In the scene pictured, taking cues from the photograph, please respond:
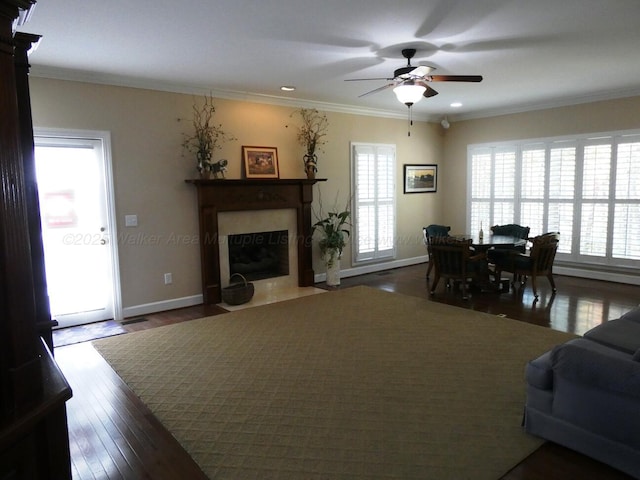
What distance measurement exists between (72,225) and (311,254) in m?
3.28

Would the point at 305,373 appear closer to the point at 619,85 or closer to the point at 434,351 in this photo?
the point at 434,351

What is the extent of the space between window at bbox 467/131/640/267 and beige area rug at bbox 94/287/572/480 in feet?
10.0

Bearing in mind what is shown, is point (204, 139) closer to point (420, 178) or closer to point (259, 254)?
point (259, 254)

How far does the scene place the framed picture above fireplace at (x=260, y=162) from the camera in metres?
5.97

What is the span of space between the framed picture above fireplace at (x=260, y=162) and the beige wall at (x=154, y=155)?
0.10m

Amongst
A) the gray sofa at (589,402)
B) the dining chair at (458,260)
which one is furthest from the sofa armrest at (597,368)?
the dining chair at (458,260)

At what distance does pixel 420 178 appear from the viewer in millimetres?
8258

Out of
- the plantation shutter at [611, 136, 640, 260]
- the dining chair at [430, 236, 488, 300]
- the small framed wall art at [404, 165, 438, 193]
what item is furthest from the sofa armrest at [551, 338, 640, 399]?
the small framed wall art at [404, 165, 438, 193]

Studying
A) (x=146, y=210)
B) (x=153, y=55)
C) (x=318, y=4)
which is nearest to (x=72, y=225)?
(x=146, y=210)

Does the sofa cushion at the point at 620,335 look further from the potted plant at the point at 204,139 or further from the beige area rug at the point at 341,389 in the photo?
the potted plant at the point at 204,139

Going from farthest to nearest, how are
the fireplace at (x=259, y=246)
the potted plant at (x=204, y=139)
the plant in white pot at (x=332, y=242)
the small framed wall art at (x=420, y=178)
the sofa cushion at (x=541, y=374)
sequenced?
the small framed wall art at (x=420, y=178), the plant in white pot at (x=332, y=242), the fireplace at (x=259, y=246), the potted plant at (x=204, y=139), the sofa cushion at (x=541, y=374)

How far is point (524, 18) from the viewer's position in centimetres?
335

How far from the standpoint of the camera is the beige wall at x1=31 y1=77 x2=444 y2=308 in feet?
15.5

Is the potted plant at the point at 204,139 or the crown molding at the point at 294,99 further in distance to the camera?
the potted plant at the point at 204,139
